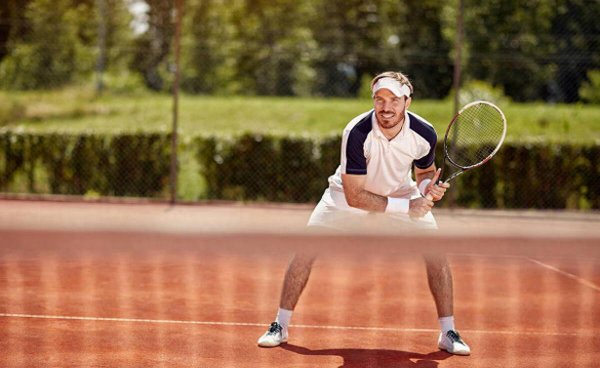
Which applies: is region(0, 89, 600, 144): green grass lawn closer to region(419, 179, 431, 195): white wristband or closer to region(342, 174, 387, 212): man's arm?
region(419, 179, 431, 195): white wristband

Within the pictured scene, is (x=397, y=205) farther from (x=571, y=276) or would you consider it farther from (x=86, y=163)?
(x=86, y=163)

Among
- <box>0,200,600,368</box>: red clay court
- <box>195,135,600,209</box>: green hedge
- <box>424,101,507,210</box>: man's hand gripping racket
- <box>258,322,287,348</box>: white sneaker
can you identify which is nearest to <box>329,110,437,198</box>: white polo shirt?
<box>424,101,507,210</box>: man's hand gripping racket

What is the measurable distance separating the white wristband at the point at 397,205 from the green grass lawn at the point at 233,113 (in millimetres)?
13836

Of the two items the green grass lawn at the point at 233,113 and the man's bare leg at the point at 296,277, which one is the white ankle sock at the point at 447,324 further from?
the green grass lawn at the point at 233,113

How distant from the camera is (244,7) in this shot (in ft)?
70.7

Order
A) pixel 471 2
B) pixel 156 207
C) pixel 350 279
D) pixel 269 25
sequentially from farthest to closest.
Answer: pixel 269 25, pixel 471 2, pixel 156 207, pixel 350 279

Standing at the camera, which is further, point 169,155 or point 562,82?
point 562,82

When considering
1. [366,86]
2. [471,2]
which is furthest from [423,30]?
[471,2]

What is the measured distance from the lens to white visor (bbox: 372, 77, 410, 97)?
436cm

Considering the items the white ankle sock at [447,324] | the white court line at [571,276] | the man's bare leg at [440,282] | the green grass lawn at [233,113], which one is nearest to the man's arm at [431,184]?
the man's bare leg at [440,282]

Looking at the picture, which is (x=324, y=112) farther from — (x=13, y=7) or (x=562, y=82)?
(x=13, y=7)

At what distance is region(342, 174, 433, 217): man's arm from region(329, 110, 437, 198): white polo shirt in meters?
0.04

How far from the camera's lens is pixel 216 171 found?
11359mm

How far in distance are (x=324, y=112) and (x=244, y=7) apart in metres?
3.34
